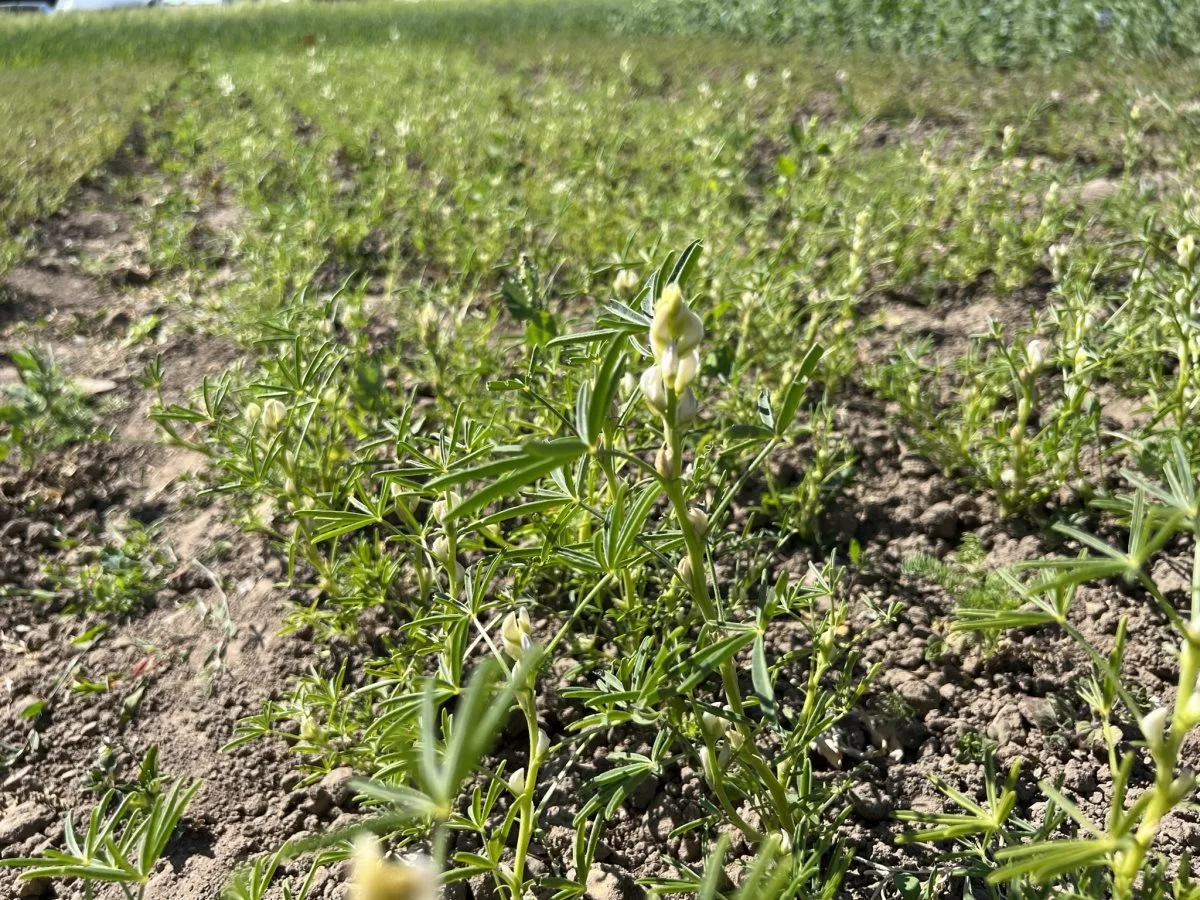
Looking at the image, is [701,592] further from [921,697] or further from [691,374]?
[921,697]

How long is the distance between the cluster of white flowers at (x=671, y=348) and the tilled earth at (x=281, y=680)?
33.2 inches

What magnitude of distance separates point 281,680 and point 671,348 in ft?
4.46

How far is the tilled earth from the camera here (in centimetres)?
160

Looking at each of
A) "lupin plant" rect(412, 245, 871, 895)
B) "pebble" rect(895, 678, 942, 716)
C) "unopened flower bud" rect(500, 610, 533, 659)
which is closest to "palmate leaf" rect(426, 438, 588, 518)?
"lupin plant" rect(412, 245, 871, 895)

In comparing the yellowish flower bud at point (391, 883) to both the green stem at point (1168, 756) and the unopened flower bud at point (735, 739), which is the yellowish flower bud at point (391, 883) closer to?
the green stem at point (1168, 756)

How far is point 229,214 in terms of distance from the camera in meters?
4.94

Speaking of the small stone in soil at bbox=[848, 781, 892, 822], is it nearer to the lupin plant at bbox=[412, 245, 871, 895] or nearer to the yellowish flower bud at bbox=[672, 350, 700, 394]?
the lupin plant at bbox=[412, 245, 871, 895]

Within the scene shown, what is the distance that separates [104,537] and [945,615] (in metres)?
2.17

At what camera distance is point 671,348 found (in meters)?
1.00

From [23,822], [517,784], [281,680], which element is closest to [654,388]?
[517,784]

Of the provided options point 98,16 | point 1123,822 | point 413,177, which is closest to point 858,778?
point 1123,822

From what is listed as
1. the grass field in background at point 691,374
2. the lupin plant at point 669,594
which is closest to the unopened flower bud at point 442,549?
the grass field in background at point 691,374

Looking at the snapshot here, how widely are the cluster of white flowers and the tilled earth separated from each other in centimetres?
84

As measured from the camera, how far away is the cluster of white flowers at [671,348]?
3.24 feet
